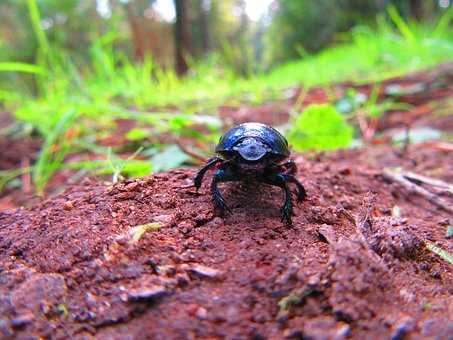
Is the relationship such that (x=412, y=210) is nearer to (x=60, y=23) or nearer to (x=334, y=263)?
(x=334, y=263)

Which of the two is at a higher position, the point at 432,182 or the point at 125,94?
the point at 125,94

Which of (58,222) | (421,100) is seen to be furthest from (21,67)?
(421,100)

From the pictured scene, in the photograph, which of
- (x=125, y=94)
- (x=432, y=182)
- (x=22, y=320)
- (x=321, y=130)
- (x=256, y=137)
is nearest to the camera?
(x=22, y=320)

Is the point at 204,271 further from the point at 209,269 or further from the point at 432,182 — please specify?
the point at 432,182

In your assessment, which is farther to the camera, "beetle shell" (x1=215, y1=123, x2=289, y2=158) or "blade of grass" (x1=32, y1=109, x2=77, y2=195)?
"blade of grass" (x1=32, y1=109, x2=77, y2=195)

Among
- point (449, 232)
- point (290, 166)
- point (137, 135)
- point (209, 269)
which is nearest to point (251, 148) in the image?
point (290, 166)

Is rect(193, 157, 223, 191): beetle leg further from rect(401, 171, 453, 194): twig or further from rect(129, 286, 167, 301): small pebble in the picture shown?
rect(401, 171, 453, 194): twig

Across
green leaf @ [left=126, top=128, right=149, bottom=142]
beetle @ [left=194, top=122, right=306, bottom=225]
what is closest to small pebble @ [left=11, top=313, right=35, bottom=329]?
beetle @ [left=194, top=122, right=306, bottom=225]
